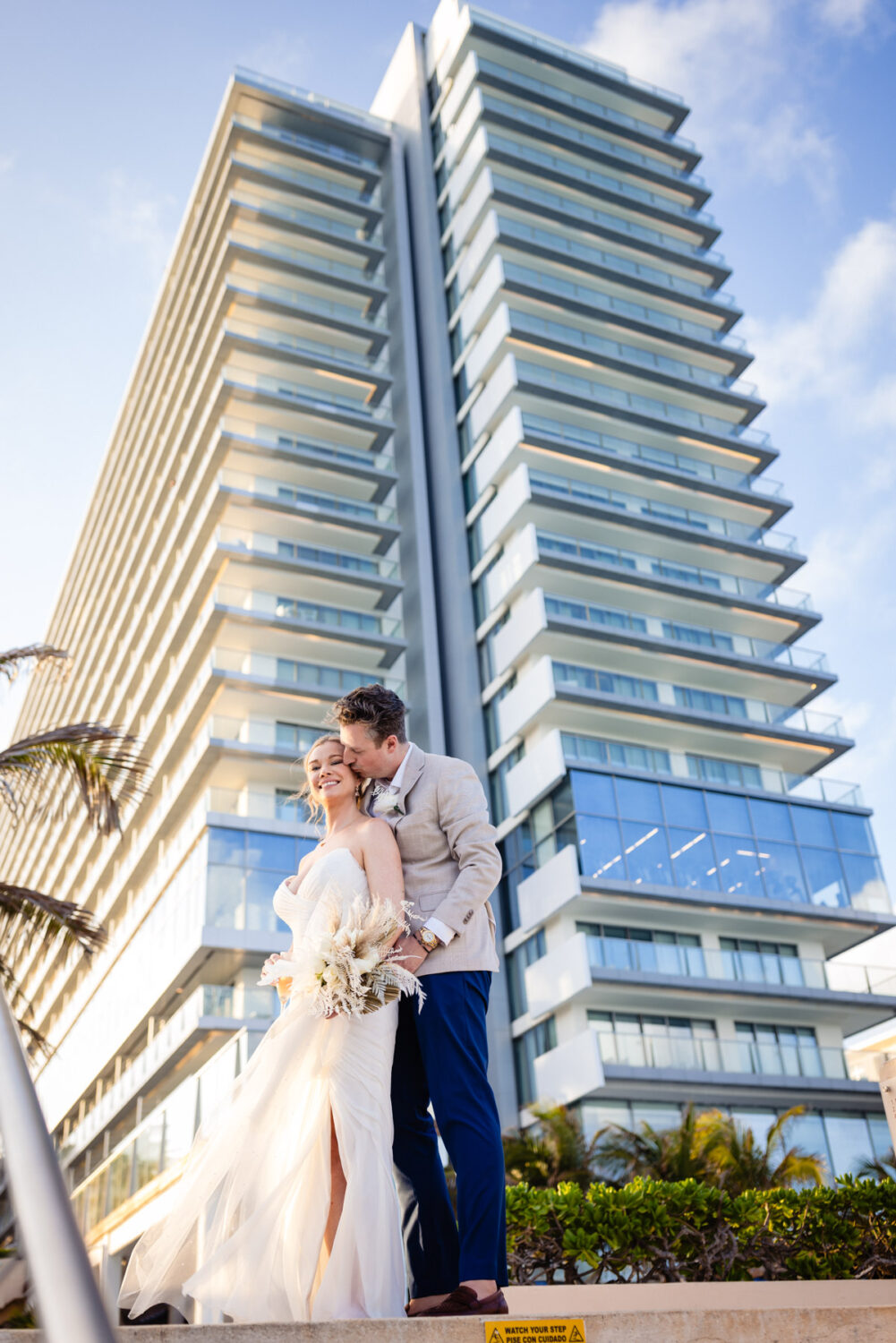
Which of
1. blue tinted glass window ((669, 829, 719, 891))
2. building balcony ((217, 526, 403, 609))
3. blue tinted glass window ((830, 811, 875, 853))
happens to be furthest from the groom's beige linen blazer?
building balcony ((217, 526, 403, 609))

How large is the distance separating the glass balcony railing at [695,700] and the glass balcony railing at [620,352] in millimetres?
11911

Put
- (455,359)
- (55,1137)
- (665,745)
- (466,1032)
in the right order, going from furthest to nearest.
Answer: (455,359) < (665,745) < (466,1032) < (55,1137)

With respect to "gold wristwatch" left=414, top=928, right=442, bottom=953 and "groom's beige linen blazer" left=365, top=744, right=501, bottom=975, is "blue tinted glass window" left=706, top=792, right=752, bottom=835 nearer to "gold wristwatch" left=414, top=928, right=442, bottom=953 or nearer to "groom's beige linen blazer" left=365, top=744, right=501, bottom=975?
"groom's beige linen blazer" left=365, top=744, right=501, bottom=975

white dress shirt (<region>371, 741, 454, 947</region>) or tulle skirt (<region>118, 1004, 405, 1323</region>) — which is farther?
white dress shirt (<region>371, 741, 454, 947</region>)

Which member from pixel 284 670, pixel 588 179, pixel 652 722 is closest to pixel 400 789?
pixel 284 670

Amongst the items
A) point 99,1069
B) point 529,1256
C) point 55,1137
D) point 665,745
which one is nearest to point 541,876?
point 665,745

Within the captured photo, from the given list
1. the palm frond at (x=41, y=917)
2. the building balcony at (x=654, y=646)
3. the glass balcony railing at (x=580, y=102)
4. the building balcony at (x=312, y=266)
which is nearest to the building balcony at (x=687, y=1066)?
the building balcony at (x=654, y=646)

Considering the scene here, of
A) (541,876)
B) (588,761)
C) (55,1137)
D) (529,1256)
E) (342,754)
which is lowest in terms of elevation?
(55,1137)

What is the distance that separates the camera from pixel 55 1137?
4.46 feet

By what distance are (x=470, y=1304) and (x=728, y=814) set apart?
1139 inches

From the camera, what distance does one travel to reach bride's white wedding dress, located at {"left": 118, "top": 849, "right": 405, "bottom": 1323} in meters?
3.64

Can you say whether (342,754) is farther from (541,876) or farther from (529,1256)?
(541,876)

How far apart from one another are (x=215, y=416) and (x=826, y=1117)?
27865mm

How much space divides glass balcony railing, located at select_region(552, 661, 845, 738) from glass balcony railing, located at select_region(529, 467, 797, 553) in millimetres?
5560
